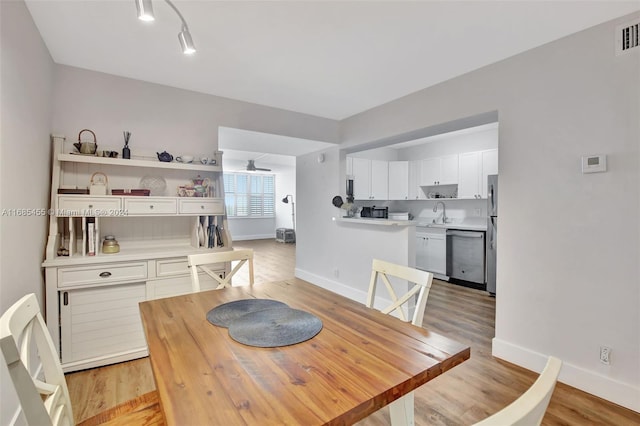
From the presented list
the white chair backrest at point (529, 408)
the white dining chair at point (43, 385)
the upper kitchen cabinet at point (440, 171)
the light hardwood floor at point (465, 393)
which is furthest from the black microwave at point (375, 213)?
the white chair backrest at point (529, 408)

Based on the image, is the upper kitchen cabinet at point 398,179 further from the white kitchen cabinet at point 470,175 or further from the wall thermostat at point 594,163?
the wall thermostat at point 594,163

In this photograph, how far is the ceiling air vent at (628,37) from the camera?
6.44ft

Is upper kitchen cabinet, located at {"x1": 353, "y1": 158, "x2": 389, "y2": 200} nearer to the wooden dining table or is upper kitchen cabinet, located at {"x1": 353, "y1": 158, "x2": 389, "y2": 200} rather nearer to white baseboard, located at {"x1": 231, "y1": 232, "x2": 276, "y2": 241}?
the wooden dining table

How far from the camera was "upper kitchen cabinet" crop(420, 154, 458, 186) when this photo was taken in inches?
219

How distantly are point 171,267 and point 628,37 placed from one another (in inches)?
150

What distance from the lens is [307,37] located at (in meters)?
2.24

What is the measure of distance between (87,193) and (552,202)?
12.5 feet

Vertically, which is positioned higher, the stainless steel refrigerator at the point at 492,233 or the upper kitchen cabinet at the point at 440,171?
the upper kitchen cabinet at the point at 440,171

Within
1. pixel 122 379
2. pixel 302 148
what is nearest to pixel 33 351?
pixel 122 379

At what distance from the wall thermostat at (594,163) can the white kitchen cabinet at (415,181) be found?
12.7ft

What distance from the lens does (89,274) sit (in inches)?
96.6

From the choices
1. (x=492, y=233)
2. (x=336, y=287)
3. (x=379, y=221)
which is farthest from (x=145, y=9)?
(x=492, y=233)

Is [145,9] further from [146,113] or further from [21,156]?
[146,113]

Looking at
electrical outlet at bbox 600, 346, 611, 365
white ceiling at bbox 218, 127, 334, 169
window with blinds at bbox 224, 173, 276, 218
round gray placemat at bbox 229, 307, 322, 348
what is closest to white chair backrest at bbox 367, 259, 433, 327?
round gray placemat at bbox 229, 307, 322, 348
